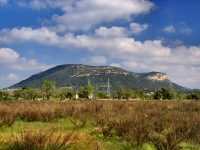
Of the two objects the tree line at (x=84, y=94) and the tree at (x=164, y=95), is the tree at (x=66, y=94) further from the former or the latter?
the tree at (x=164, y=95)

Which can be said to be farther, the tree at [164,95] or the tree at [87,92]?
the tree at [87,92]

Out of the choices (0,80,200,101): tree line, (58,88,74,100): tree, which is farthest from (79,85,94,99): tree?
(58,88,74,100): tree

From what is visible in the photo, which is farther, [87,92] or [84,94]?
[84,94]

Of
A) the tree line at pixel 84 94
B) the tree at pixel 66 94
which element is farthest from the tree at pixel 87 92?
the tree at pixel 66 94

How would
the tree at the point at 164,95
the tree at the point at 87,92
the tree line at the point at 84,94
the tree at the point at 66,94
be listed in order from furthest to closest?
the tree at the point at 87,92
the tree at the point at 66,94
the tree line at the point at 84,94
the tree at the point at 164,95

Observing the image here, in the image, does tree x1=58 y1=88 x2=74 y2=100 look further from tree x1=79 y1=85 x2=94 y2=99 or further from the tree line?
tree x1=79 y1=85 x2=94 y2=99

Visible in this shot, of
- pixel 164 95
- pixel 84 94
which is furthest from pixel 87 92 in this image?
pixel 164 95

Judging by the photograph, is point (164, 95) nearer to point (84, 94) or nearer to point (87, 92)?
point (87, 92)

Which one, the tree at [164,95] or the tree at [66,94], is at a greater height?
the tree at [66,94]

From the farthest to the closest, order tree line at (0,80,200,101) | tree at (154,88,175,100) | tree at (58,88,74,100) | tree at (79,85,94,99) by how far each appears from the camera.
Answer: tree at (79,85,94,99) < tree at (58,88,74,100) < tree line at (0,80,200,101) < tree at (154,88,175,100)

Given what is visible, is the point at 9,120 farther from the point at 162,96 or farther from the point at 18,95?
the point at 18,95

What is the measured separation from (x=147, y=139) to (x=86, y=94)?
317 ft

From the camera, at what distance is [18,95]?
339ft

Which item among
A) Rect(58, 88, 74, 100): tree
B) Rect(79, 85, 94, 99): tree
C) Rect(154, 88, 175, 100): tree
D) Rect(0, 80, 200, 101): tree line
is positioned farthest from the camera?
Rect(79, 85, 94, 99): tree
